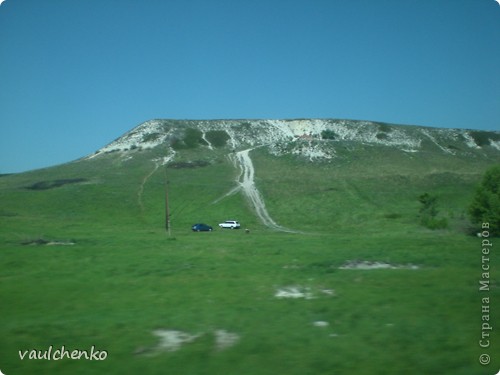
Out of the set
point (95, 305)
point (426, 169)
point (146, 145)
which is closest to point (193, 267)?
point (95, 305)

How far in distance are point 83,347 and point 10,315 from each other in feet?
14.5

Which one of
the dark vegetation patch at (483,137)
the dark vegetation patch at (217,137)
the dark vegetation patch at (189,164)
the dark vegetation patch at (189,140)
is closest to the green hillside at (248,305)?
the dark vegetation patch at (189,164)

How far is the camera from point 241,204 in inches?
3066

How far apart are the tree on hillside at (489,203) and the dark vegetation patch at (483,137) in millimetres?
125151

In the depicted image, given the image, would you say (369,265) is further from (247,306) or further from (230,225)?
(230,225)

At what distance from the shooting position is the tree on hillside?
39594 mm

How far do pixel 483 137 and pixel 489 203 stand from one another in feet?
454

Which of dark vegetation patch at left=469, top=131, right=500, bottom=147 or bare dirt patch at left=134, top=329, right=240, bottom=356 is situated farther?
dark vegetation patch at left=469, top=131, right=500, bottom=147

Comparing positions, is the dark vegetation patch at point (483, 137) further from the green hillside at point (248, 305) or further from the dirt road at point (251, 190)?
the green hillside at point (248, 305)

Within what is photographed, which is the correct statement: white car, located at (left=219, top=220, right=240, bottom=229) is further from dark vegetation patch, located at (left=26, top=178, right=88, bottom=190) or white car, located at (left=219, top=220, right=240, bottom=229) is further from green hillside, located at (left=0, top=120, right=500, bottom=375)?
dark vegetation patch, located at (left=26, top=178, right=88, bottom=190)

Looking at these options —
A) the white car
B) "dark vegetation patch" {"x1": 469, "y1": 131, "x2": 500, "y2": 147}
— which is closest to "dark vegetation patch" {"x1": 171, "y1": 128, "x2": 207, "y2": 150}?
the white car

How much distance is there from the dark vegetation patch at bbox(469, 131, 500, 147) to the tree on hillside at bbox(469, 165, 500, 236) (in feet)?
411

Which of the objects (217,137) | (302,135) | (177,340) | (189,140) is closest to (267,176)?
(189,140)

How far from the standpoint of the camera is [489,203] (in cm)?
4075
